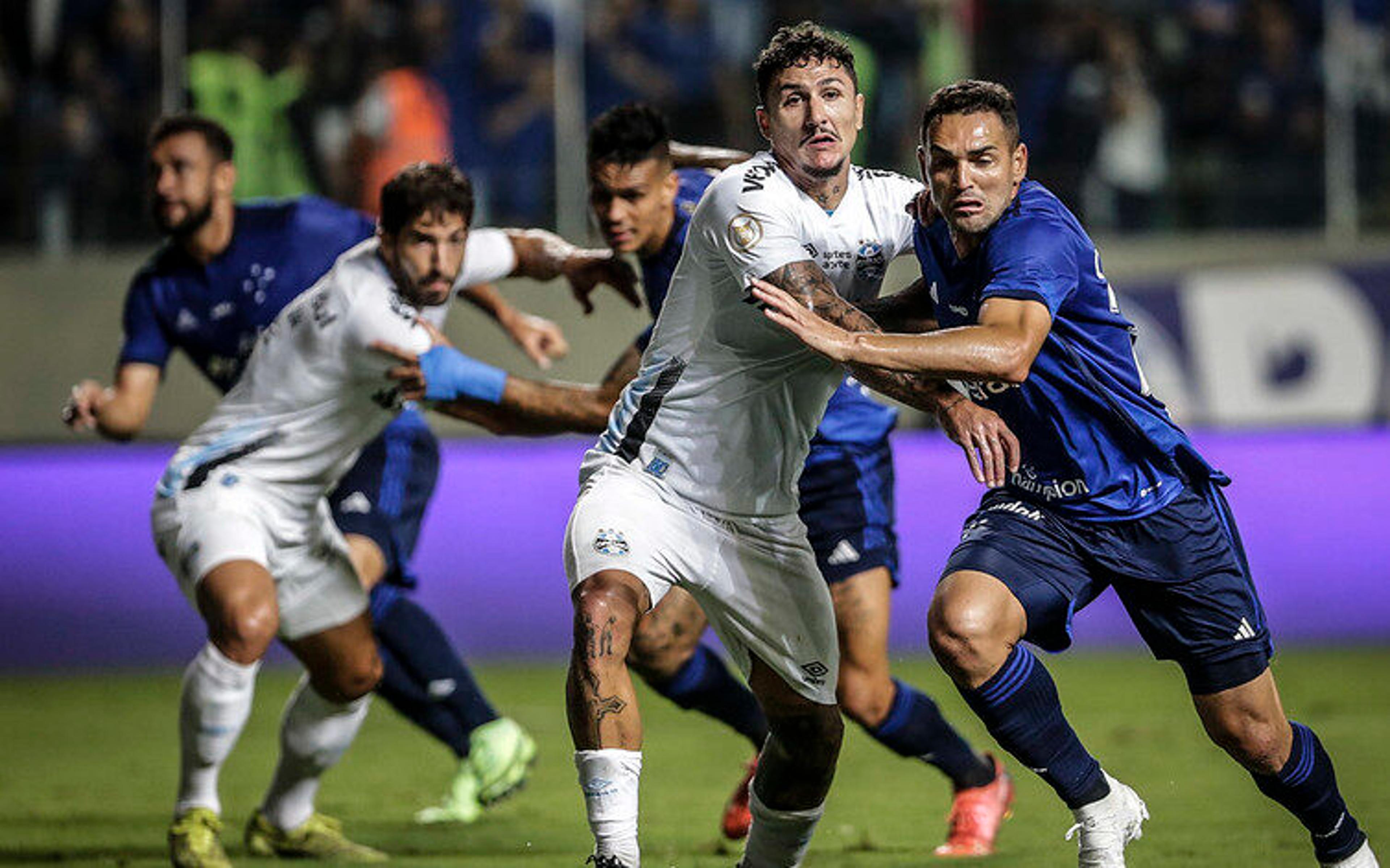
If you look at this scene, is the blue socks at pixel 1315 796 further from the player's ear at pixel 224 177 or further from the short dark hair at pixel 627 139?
the player's ear at pixel 224 177

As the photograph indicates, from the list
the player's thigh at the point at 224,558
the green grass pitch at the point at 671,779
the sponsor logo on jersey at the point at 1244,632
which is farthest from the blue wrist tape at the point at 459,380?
the sponsor logo on jersey at the point at 1244,632

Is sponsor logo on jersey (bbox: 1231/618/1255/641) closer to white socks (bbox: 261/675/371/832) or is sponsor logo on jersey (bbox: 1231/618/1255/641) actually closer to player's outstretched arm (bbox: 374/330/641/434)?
player's outstretched arm (bbox: 374/330/641/434)

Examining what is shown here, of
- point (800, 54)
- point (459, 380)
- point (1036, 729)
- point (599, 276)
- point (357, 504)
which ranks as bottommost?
point (1036, 729)

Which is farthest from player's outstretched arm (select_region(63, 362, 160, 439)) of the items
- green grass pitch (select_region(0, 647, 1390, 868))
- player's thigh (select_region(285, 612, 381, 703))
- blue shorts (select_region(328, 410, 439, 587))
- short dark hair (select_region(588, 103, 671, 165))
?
short dark hair (select_region(588, 103, 671, 165))

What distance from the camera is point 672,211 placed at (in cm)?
624

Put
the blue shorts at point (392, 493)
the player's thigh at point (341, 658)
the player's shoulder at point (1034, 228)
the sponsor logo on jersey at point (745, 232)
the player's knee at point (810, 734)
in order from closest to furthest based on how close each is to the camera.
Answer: the player's shoulder at point (1034, 228), the sponsor logo on jersey at point (745, 232), the player's knee at point (810, 734), the player's thigh at point (341, 658), the blue shorts at point (392, 493)

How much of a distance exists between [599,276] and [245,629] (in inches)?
58.9

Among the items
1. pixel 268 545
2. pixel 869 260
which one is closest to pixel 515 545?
pixel 268 545

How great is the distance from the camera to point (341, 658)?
657cm

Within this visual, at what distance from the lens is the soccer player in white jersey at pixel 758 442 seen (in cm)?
485

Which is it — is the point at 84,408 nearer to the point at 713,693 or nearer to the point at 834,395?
the point at 713,693

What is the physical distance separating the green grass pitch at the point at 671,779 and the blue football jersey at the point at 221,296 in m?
1.62

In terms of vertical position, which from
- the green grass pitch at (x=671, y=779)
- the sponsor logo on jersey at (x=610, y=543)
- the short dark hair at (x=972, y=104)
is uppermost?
the short dark hair at (x=972, y=104)

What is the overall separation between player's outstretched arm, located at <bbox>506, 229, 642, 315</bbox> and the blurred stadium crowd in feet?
14.3
